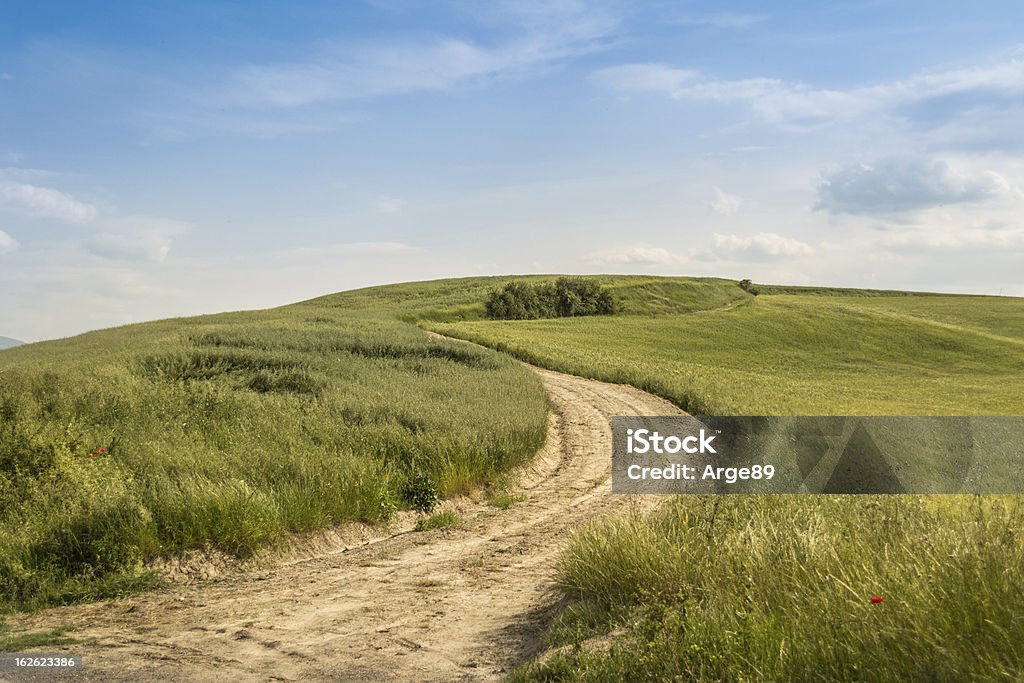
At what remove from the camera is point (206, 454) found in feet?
40.3

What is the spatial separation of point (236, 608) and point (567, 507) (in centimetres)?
616

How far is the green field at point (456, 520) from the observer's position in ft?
15.9

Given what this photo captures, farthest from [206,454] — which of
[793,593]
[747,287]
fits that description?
[747,287]

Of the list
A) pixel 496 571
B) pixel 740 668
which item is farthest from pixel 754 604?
pixel 496 571

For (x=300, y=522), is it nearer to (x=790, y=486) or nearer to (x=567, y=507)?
(x=567, y=507)

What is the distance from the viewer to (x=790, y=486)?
1426 cm

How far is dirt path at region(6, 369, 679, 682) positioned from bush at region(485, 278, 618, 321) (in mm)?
61821

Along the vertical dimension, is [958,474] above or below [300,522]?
below

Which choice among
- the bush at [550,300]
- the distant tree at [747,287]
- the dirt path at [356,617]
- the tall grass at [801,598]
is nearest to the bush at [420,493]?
the dirt path at [356,617]

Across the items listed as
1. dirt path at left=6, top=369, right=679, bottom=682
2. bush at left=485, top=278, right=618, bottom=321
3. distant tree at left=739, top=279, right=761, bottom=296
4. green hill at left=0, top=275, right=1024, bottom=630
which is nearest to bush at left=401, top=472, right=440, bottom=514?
green hill at left=0, top=275, right=1024, bottom=630

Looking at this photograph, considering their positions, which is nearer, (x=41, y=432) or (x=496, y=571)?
(x=496, y=571)

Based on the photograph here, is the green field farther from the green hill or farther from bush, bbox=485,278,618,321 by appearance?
bush, bbox=485,278,618,321

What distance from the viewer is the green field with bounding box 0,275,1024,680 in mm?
4844

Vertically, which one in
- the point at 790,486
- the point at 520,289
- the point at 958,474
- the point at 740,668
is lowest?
the point at 958,474
